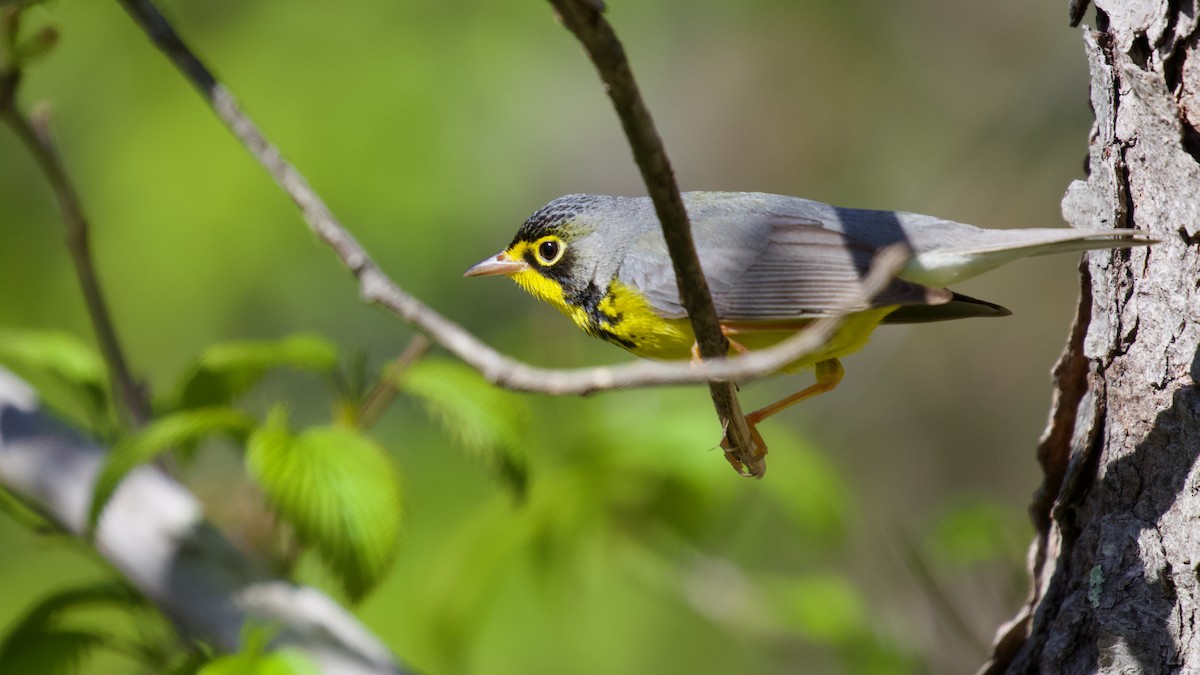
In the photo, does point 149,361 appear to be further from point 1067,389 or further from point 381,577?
point 1067,389

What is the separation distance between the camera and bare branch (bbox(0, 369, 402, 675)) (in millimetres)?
3006

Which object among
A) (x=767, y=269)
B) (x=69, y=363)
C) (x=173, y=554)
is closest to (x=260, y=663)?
(x=173, y=554)

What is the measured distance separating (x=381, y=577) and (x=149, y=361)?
19.0 ft

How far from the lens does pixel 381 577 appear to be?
2.71m

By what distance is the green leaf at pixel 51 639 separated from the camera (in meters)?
2.90

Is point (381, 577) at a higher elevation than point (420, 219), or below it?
below

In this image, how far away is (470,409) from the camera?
3.16 meters

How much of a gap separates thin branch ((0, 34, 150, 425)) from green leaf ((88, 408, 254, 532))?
0.49 metres

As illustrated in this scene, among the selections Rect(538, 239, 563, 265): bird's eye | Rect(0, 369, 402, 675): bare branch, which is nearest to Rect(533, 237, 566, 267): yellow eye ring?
Rect(538, 239, 563, 265): bird's eye

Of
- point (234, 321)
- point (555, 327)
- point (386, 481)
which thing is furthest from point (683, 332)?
point (234, 321)

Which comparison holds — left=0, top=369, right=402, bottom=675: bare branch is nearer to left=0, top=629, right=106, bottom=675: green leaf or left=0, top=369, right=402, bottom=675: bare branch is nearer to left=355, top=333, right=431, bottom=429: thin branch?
left=0, top=629, right=106, bottom=675: green leaf

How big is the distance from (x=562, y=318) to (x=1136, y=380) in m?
2.85

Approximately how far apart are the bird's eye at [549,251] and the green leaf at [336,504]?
3.23ft

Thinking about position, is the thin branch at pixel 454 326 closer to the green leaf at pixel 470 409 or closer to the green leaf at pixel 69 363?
the green leaf at pixel 470 409
